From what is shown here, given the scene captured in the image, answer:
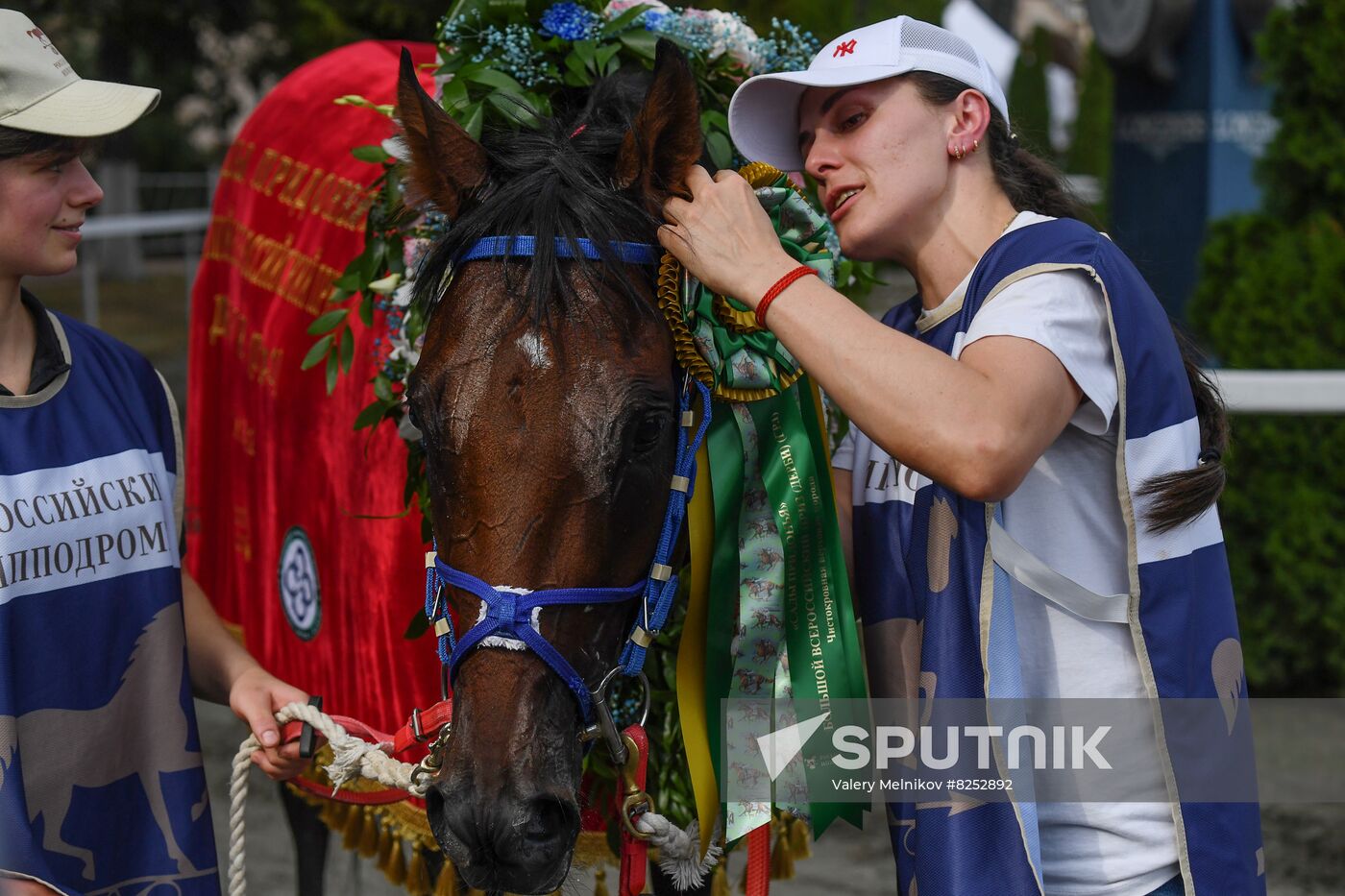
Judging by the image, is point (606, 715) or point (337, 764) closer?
point (606, 715)

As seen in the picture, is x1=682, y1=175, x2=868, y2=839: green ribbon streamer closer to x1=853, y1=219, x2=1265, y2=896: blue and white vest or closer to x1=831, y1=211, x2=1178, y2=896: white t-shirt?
x1=853, y1=219, x2=1265, y2=896: blue and white vest

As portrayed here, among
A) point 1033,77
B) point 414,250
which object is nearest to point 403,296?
point 414,250

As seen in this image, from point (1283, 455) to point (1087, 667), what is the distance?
4094 mm

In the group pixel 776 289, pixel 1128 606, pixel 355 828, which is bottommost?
pixel 355 828

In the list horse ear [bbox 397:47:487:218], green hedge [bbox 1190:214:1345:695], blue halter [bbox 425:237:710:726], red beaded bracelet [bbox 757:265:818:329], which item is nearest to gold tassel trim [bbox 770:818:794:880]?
blue halter [bbox 425:237:710:726]

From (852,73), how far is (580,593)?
2.92 ft

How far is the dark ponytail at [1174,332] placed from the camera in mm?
1794

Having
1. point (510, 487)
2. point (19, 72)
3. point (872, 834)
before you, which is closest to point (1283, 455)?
point (872, 834)

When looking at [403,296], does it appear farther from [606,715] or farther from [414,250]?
[606,715]

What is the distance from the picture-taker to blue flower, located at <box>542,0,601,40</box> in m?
2.55

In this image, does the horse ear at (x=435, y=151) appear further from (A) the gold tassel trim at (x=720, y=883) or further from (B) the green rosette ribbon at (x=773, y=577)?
(A) the gold tassel trim at (x=720, y=883)

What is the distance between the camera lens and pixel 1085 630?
184cm

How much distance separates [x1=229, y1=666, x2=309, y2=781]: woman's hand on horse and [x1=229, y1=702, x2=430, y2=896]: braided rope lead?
0.07 ft

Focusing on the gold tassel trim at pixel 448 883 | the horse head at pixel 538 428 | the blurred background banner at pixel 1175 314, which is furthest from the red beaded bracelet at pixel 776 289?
the gold tassel trim at pixel 448 883
